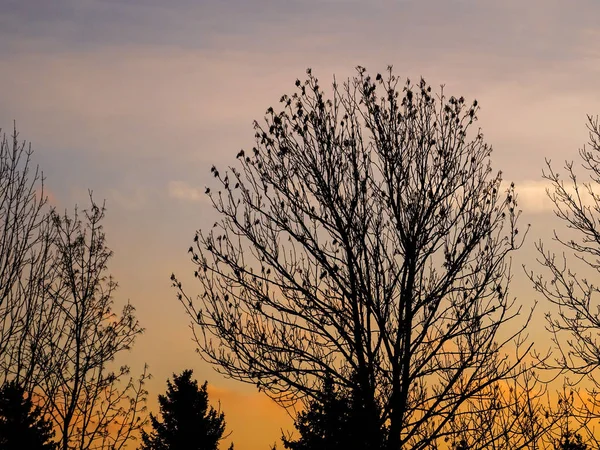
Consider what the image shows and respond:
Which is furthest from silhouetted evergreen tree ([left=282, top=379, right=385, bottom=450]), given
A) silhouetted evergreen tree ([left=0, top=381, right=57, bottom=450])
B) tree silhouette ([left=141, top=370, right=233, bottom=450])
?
tree silhouette ([left=141, top=370, right=233, bottom=450])

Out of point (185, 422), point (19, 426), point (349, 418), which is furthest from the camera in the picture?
point (185, 422)

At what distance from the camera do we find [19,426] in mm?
20703

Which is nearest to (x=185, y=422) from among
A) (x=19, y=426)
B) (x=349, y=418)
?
(x=19, y=426)

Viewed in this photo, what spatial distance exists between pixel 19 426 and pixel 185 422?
10.5 m

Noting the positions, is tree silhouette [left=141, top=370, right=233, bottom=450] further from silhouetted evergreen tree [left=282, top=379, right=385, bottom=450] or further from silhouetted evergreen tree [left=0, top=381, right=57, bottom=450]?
silhouetted evergreen tree [left=282, top=379, right=385, bottom=450]

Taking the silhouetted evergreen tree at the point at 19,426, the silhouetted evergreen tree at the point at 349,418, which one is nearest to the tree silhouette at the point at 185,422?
the silhouetted evergreen tree at the point at 19,426

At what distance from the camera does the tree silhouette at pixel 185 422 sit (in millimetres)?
30047

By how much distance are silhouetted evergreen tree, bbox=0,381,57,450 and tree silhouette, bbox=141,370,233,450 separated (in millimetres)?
4426

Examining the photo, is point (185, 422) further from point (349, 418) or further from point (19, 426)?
point (349, 418)

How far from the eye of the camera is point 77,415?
20.0 m

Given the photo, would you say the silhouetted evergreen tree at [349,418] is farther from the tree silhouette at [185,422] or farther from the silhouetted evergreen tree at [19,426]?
the tree silhouette at [185,422]

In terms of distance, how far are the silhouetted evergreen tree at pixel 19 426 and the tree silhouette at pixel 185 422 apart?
4426 millimetres

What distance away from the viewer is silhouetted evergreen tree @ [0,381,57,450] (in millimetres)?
12944

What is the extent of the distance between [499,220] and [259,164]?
394 centimetres
